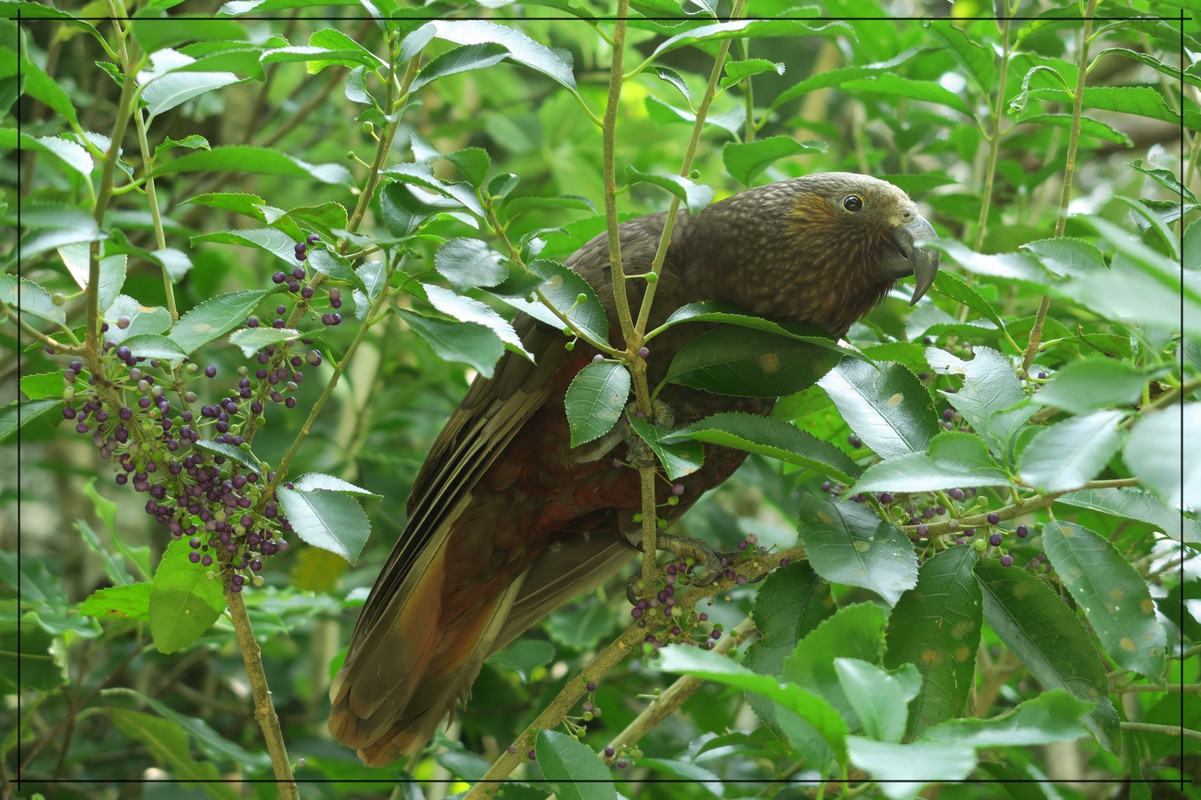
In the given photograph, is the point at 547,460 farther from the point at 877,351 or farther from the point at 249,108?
the point at 249,108

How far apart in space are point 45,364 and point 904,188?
6.51 ft

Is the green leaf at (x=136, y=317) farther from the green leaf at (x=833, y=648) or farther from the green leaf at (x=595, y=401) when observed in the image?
the green leaf at (x=833, y=648)

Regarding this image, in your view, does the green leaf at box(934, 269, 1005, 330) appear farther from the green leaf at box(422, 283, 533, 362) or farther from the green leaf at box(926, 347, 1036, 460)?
the green leaf at box(422, 283, 533, 362)

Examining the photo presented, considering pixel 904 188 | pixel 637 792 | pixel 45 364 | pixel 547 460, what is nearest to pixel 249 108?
pixel 45 364

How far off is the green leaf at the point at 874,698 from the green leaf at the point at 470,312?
479mm

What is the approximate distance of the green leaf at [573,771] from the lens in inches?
50.4

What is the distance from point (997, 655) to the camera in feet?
7.59

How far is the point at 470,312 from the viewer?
44.4 inches

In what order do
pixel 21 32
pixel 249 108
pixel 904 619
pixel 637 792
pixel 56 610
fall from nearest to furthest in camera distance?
pixel 21 32, pixel 904 619, pixel 56 610, pixel 637 792, pixel 249 108

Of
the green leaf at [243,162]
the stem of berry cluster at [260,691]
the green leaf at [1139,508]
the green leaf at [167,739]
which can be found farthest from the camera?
the green leaf at [167,739]

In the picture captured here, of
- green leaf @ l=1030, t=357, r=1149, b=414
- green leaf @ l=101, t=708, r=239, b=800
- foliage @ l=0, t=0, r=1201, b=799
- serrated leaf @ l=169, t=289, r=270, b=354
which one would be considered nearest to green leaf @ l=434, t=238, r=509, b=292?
foliage @ l=0, t=0, r=1201, b=799

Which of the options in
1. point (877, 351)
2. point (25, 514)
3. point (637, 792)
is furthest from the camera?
point (25, 514)

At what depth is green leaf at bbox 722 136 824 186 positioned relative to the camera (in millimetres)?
1626

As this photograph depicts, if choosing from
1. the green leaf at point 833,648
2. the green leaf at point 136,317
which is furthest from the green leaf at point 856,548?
the green leaf at point 136,317
